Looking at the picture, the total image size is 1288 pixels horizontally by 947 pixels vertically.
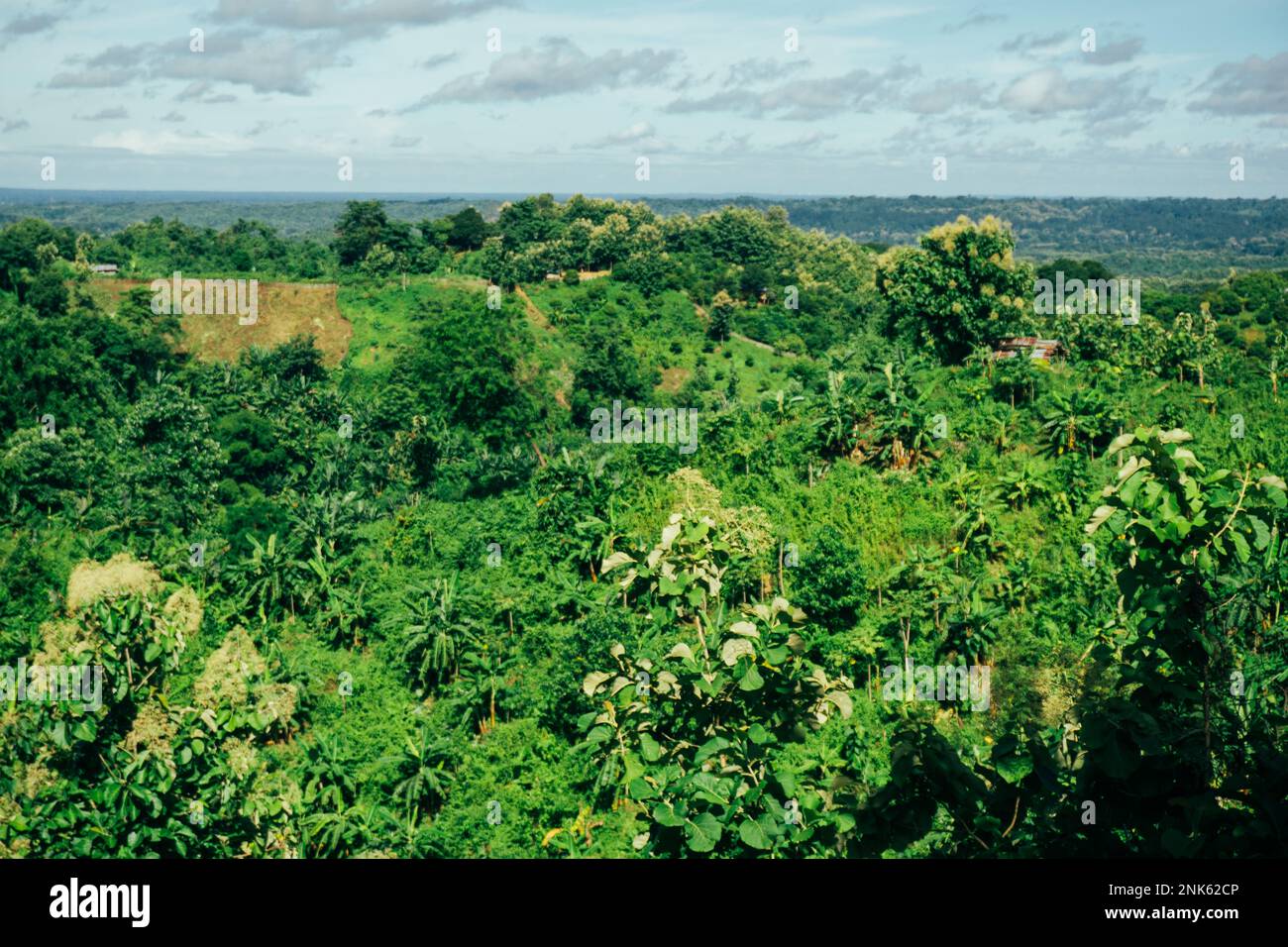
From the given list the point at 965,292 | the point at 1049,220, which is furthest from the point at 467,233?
the point at 1049,220

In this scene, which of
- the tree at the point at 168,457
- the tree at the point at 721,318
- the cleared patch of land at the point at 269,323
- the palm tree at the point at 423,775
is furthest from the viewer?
the tree at the point at 721,318

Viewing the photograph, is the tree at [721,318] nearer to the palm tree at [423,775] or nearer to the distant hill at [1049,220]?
the palm tree at [423,775]

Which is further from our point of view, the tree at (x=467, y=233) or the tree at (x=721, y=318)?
the tree at (x=467, y=233)

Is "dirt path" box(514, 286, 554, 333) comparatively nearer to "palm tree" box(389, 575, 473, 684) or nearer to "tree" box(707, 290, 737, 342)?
"tree" box(707, 290, 737, 342)

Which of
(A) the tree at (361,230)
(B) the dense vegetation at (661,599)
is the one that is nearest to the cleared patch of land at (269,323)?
(B) the dense vegetation at (661,599)

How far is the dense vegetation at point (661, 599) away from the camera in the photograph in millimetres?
3414

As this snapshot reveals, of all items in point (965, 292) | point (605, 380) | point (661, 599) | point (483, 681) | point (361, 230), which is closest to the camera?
point (661, 599)

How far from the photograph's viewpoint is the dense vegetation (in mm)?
3414

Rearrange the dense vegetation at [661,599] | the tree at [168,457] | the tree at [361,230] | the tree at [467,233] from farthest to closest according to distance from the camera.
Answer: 1. the tree at [467,233]
2. the tree at [361,230]
3. the tree at [168,457]
4. the dense vegetation at [661,599]

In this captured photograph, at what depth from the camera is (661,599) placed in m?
12.0

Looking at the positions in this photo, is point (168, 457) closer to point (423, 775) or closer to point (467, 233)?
point (423, 775)

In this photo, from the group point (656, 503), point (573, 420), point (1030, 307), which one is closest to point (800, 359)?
point (573, 420)

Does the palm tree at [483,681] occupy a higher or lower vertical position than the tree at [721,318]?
lower
